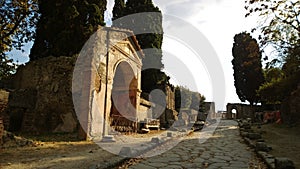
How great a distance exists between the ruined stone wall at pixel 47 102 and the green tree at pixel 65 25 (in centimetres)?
172

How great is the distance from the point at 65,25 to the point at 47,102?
480 cm

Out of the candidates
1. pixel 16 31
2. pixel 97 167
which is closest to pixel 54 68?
pixel 16 31

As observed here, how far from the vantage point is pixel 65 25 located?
13992mm

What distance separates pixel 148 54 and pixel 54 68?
9526mm

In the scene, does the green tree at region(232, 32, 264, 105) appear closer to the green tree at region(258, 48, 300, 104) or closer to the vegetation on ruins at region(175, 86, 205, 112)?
the vegetation on ruins at region(175, 86, 205, 112)

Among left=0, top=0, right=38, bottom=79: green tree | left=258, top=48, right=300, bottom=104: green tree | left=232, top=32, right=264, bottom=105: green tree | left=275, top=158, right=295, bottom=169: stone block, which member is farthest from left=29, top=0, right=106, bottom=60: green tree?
left=232, top=32, right=264, bottom=105: green tree

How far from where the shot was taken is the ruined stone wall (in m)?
11.2

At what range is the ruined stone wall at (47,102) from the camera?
11.2 m

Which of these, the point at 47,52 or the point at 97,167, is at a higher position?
the point at 47,52

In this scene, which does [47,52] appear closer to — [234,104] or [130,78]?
[130,78]

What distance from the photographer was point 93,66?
10.3 m

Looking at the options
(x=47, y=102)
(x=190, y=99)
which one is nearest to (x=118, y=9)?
(x=47, y=102)

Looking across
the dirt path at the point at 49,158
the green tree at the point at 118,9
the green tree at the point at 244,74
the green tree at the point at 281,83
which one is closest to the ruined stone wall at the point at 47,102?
the dirt path at the point at 49,158

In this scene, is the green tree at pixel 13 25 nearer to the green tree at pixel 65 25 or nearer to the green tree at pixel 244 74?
the green tree at pixel 65 25
